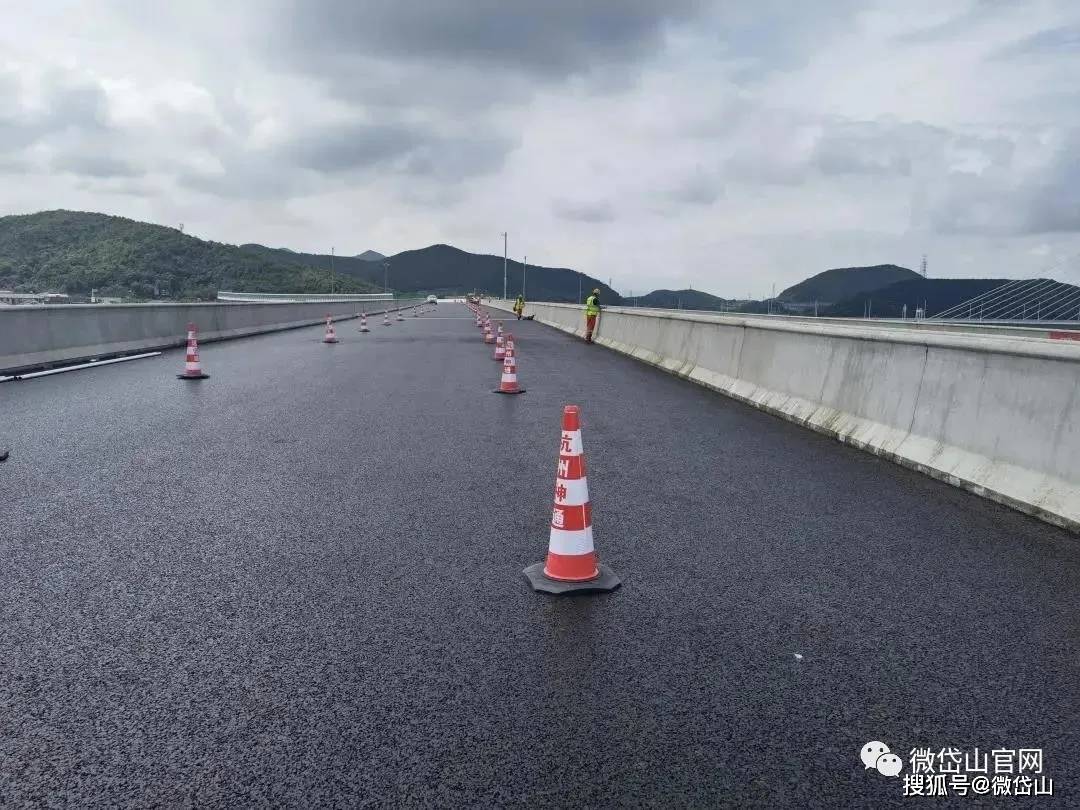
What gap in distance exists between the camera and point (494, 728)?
318cm

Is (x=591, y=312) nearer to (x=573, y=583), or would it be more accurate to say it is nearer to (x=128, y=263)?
(x=573, y=583)

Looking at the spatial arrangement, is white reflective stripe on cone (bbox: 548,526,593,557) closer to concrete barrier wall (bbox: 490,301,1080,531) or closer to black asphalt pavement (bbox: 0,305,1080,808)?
black asphalt pavement (bbox: 0,305,1080,808)

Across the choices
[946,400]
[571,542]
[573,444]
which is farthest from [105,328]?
[571,542]

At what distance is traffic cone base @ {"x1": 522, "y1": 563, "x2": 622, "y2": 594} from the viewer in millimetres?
4711

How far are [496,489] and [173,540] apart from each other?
255 cm

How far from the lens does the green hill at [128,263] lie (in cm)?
8156

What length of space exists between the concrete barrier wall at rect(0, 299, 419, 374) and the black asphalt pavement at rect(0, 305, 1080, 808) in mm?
8776

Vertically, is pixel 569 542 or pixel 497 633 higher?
pixel 569 542

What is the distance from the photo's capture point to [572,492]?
5.01 m

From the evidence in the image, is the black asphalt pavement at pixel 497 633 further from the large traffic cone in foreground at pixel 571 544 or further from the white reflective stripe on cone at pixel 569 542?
the white reflective stripe on cone at pixel 569 542

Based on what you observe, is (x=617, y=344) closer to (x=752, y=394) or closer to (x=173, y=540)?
(x=752, y=394)

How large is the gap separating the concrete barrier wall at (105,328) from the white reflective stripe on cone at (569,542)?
14.1 meters

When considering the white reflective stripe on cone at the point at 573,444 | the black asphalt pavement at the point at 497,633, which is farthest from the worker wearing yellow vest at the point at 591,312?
the white reflective stripe on cone at the point at 573,444

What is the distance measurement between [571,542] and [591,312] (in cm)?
2589
